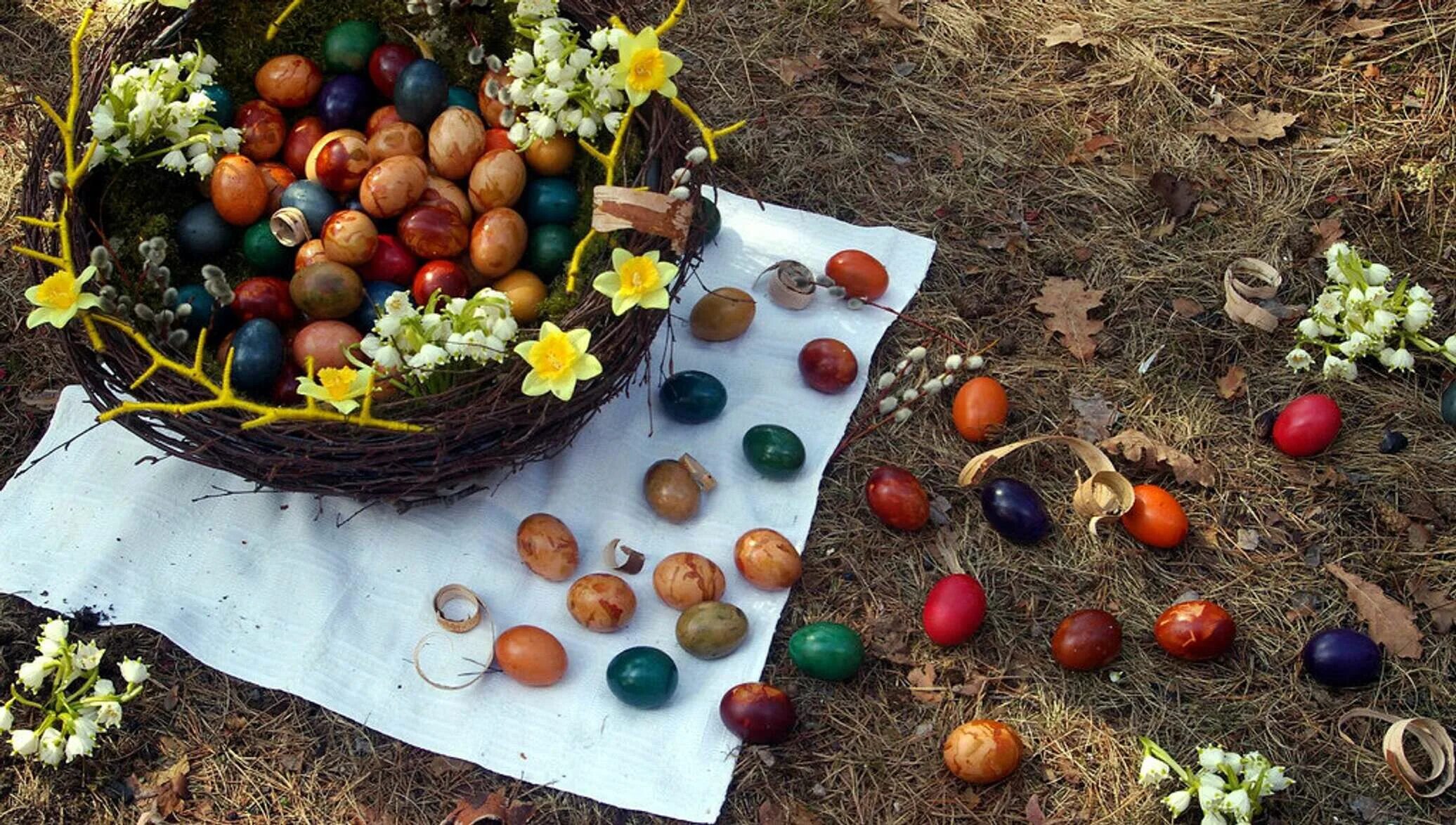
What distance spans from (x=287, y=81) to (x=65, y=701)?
4.84 feet

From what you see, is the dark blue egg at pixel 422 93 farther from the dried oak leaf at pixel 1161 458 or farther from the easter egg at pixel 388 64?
the dried oak leaf at pixel 1161 458

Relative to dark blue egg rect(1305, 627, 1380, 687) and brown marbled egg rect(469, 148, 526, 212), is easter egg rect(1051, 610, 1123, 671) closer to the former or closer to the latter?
dark blue egg rect(1305, 627, 1380, 687)

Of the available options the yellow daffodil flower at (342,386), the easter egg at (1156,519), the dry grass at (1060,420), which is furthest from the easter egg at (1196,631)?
the yellow daffodil flower at (342,386)

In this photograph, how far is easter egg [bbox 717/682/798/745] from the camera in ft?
7.71

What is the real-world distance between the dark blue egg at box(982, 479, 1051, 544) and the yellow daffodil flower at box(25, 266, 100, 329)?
1940 millimetres

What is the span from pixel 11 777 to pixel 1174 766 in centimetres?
240

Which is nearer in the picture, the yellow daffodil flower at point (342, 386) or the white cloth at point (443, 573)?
the yellow daffodil flower at point (342, 386)

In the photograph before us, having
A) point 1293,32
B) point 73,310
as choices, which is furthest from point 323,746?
point 1293,32

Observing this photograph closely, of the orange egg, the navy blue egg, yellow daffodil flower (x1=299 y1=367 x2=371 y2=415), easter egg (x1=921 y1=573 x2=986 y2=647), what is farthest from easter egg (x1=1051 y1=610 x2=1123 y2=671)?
the navy blue egg

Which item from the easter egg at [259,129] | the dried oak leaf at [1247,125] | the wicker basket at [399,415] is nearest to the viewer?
the wicker basket at [399,415]

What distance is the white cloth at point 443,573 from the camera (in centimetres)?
242

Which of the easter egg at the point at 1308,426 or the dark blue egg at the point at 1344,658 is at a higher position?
the easter egg at the point at 1308,426

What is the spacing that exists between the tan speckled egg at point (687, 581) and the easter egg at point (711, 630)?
33 mm

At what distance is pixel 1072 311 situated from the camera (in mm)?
3033
